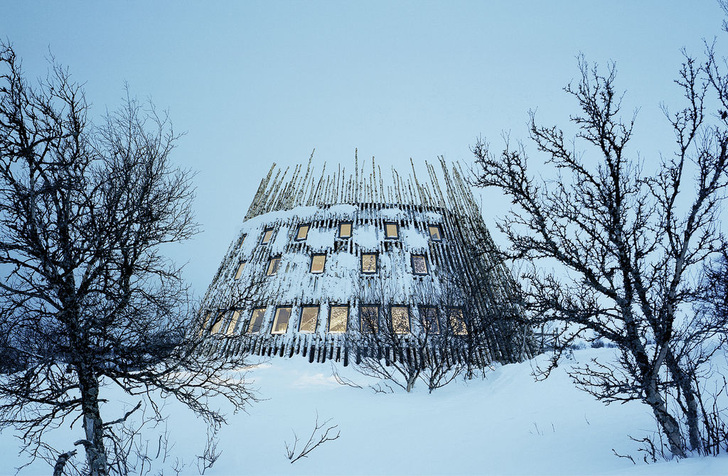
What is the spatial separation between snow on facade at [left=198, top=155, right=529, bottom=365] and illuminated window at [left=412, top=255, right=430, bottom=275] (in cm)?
5

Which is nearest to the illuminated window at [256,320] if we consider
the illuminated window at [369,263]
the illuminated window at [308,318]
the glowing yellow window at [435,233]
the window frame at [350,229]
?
the illuminated window at [308,318]

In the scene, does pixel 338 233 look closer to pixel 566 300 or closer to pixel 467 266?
pixel 467 266

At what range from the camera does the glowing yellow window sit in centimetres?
1882

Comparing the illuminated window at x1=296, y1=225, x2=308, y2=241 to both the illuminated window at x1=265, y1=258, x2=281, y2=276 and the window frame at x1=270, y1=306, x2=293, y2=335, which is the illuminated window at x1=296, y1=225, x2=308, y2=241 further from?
the window frame at x1=270, y1=306, x2=293, y2=335

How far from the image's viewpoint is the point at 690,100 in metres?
5.13

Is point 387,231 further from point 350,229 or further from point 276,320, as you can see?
point 276,320

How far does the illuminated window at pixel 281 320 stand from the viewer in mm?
15977

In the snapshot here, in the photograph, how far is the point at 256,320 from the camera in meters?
16.8

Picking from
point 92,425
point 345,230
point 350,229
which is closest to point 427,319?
point 350,229

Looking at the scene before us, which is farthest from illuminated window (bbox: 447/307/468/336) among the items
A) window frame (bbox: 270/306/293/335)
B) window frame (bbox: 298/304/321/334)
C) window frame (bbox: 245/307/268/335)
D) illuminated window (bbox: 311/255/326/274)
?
window frame (bbox: 245/307/268/335)

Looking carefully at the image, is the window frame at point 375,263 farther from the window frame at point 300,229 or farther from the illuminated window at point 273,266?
the illuminated window at point 273,266

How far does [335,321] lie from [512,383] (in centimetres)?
804

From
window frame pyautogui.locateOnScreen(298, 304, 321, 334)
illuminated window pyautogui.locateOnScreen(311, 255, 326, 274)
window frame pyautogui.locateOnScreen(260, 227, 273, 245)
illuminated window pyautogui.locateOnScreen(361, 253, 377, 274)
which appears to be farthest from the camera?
window frame pyautogui.locateOnScreen(260, 227, 273, 245)

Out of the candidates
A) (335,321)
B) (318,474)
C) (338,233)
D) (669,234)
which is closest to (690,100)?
(669,234)
